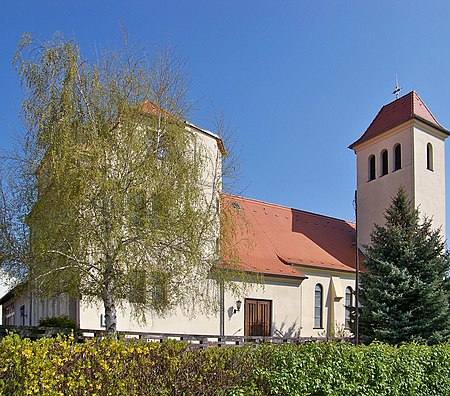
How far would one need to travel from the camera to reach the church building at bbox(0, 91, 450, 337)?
21109 mm

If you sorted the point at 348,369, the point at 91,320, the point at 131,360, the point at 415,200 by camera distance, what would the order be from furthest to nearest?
the point at 415,200, the point at 91,320, the point at 348,369, the point at 131,360

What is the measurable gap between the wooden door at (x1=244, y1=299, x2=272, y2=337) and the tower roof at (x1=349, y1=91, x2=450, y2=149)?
13048 millimetres

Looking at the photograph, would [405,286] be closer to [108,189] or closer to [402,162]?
[402,162]

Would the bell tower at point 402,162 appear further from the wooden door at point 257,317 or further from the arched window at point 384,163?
the wooden door at point 257,317

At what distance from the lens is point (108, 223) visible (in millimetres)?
9570

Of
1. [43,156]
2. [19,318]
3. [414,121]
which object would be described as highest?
[414,121]

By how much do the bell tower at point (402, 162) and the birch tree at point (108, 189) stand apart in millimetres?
18751

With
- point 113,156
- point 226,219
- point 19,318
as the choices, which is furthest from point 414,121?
point 19,318

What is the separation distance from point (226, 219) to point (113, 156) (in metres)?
3.13

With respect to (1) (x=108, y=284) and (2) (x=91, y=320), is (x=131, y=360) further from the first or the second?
(2) (x=91, y=320)

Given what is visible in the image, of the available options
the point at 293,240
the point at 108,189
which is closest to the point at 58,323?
the point at 108,189

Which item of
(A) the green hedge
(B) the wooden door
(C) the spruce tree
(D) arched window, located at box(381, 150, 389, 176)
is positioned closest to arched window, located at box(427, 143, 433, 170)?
(D) arched window, located at box(381, 150, 389, 176)

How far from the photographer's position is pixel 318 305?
24078 millimetres

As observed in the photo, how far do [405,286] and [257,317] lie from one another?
21.0 ft
